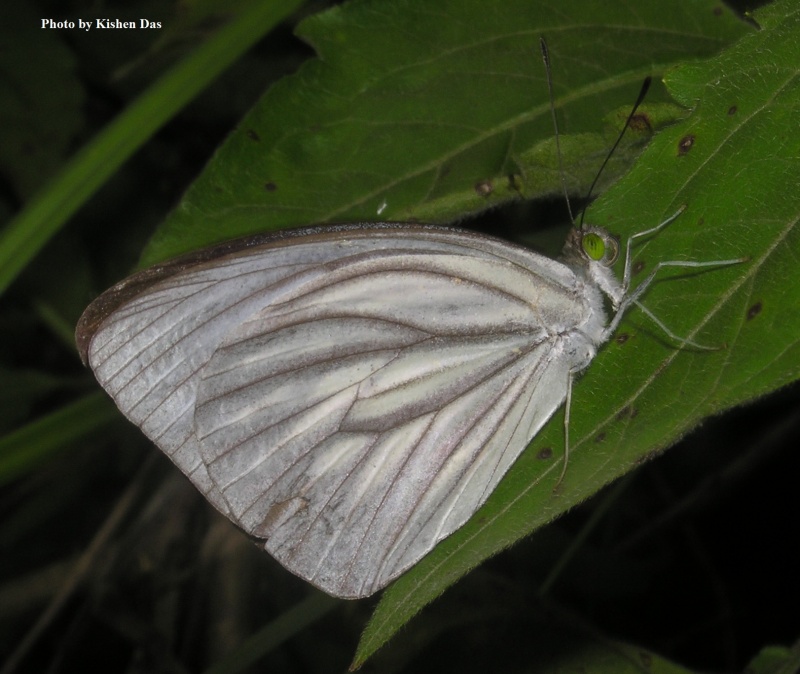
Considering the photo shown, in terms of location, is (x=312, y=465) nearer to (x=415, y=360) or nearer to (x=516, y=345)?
(x=415, y=360)

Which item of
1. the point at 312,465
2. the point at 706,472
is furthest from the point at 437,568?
the point at 706,472

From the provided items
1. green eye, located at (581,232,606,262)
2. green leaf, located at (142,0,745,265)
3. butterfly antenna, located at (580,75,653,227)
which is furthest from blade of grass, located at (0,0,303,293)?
green eye, located at (581,232,606,262)

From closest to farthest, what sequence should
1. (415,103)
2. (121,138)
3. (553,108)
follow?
1. (553,108)
2. (415,103)
3. (121,138)

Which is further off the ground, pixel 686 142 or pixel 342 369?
pixel 686 142

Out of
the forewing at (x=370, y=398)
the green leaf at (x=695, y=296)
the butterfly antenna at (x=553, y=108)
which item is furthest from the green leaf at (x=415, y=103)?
the green leaf at (x=695, y=296)

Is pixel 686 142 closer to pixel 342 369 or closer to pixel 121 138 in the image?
pixel 342 369

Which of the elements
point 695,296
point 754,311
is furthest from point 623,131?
point 754,311

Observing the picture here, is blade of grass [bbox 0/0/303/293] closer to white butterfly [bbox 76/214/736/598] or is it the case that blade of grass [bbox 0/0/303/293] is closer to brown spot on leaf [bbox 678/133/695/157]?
white butterfly [bbox 76/214/736/598]

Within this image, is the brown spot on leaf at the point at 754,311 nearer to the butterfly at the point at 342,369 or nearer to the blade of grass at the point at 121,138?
the butterfly at the point at 342,369
